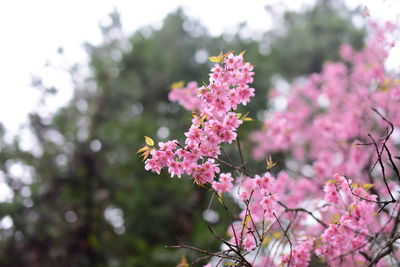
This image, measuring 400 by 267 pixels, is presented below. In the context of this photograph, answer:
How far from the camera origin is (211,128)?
2.09m

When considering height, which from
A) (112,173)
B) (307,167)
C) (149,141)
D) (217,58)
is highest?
(307,167)

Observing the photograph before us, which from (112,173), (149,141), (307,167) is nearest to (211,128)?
(149,141)

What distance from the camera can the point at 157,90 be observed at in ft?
23.8

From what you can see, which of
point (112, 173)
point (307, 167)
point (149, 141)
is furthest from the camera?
point (307, 167)

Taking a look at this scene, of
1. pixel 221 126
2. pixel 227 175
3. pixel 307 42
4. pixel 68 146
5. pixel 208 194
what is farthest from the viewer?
pixel 307 42

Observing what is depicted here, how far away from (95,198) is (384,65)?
15.1 ft

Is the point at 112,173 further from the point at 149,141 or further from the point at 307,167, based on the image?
the point at 149,141

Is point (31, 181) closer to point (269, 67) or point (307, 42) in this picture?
point (269, 67)

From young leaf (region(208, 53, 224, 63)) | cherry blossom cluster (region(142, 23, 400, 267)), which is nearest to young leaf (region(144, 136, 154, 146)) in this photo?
cherry blossom cluster (region(142, 23, 400, 267))

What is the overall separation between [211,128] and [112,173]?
13.9 feet

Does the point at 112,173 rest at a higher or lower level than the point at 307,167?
lower

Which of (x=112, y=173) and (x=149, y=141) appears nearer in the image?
(x=149, y=141)

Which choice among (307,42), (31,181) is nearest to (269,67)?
(307,42)

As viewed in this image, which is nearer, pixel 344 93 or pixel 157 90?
pixel 344 93
